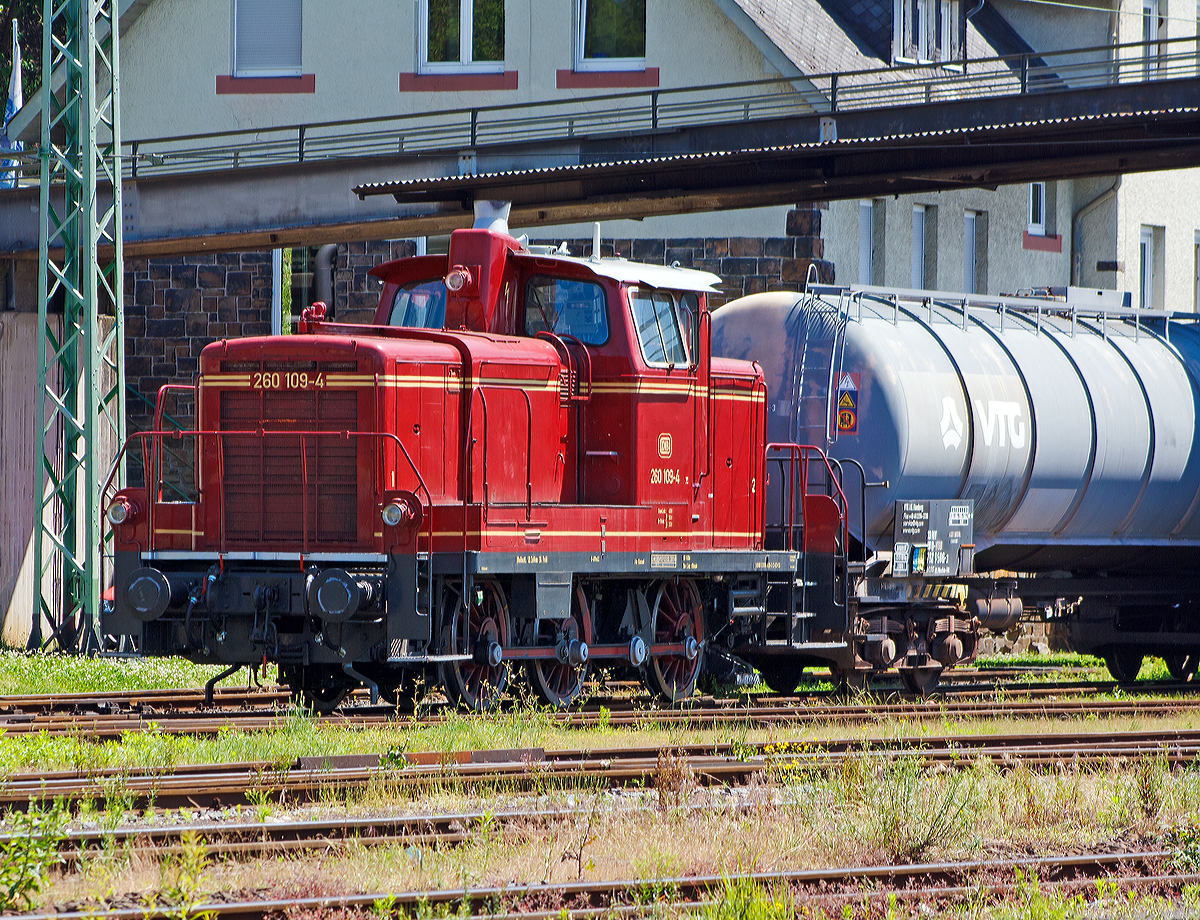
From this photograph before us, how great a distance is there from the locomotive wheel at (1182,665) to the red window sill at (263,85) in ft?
51.0

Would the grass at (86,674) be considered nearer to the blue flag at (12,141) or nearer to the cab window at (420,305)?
the cab window at (420,305)

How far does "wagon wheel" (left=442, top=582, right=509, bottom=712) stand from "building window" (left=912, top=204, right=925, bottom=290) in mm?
15705

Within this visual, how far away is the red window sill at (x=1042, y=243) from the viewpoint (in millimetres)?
28266

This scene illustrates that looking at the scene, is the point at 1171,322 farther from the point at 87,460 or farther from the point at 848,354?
the point at 87,460

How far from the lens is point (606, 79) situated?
2430 centimetres

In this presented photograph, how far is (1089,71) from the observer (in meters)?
29.1

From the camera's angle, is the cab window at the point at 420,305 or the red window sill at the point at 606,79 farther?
the red window sill at the point at 606,79

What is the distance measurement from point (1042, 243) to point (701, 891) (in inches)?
946

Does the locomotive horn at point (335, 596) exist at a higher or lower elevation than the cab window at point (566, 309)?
lower

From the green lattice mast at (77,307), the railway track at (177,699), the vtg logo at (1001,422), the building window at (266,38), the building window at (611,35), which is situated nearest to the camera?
the railway track at (177,699)

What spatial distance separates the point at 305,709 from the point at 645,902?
20.8ft

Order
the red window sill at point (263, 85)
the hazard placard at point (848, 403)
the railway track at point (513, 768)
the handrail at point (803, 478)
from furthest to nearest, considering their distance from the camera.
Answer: the red window sill at point (263, 85) < the hazard placard at point (848, 403) < the handrail at point (803, 478) < the railway track at point (513, 768)

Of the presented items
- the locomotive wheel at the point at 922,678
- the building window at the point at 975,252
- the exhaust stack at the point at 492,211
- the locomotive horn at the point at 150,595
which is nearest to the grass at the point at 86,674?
the locomotive horn at the point at 150,595

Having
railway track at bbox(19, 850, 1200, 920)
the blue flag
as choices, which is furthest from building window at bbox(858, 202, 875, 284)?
railway track at bbox(19, 850, 1200, 920)
